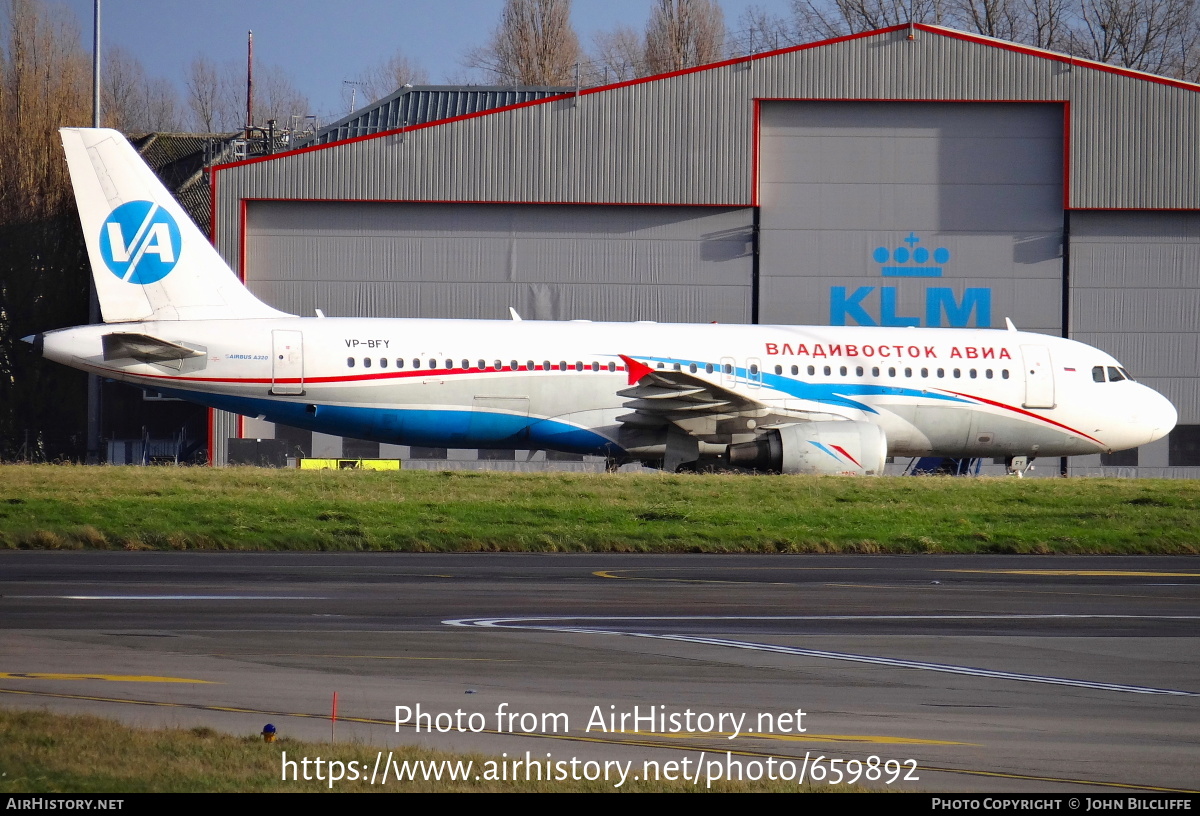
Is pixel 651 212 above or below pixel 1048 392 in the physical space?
above

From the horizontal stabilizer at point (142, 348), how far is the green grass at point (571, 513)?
7.63 ft

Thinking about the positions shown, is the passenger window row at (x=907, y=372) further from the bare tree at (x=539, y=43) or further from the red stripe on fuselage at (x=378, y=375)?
the bare tree at (x=539, y=43)

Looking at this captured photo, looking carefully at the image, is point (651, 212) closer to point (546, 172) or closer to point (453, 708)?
point (546, 172)

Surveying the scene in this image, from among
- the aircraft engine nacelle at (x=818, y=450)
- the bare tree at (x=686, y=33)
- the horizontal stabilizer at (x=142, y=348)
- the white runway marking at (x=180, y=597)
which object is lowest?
the white runway marking at (x=180, y=597)

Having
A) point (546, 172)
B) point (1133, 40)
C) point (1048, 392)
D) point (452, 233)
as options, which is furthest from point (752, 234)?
point (1133, 40)

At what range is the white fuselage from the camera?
A: 24281 millimetres

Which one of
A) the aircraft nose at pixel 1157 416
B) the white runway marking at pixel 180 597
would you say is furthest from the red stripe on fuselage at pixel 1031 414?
the white runway marking at pixel 180 597

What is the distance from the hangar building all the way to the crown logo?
0.06 m

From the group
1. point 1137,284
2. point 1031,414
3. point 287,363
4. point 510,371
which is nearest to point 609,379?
point 510,371

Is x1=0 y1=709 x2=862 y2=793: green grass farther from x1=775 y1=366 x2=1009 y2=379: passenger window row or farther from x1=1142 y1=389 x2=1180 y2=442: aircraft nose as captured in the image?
x1=1142 y1=389 x2=1180 y2=442: aircraft nose

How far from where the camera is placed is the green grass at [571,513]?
16594 mm

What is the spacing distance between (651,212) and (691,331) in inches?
387

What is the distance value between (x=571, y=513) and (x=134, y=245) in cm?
1163
